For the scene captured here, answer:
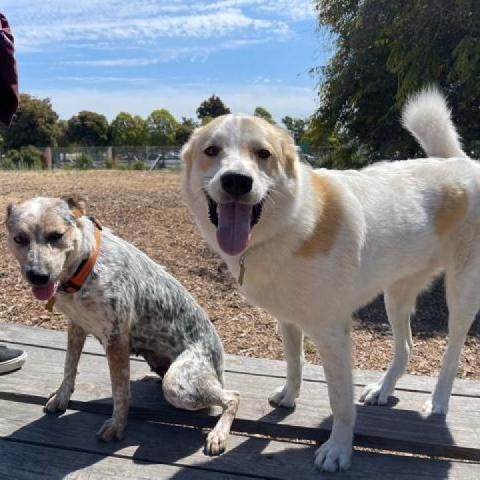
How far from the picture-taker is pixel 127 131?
4900 cm

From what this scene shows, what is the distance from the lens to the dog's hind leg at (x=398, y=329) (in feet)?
9.57

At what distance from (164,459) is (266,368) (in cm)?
104

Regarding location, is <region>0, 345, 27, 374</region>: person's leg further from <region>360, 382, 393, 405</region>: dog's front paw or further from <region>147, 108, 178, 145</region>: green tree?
<region>147, 108, 178, 145</region>: green tree

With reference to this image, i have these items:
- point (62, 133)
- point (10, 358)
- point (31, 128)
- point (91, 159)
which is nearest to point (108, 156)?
point (91, 159)

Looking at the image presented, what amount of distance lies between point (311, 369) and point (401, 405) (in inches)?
22.8

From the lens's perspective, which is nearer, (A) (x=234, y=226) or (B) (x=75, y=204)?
(A) (x=234, y=226)

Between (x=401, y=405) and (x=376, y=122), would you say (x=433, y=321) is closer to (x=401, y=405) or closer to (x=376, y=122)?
(x=401, y=405)

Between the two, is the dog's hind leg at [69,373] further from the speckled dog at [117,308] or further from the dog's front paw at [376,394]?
the dog's front paw at [376,394]

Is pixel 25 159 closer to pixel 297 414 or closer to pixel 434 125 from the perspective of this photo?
pixel 434 125

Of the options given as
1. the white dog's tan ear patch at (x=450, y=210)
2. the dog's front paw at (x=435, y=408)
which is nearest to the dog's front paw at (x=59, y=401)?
the dog's front paw at (x=435, y=408)

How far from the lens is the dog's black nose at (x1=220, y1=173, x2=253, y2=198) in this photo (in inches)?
78.8

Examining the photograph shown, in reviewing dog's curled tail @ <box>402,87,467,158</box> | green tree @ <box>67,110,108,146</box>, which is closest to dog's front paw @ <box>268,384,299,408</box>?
dog's curled tail @ <box>402,87,467,158</box>

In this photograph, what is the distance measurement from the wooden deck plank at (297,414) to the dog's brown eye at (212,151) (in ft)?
4.28

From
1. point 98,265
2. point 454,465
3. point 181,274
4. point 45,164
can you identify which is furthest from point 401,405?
point 45,164
